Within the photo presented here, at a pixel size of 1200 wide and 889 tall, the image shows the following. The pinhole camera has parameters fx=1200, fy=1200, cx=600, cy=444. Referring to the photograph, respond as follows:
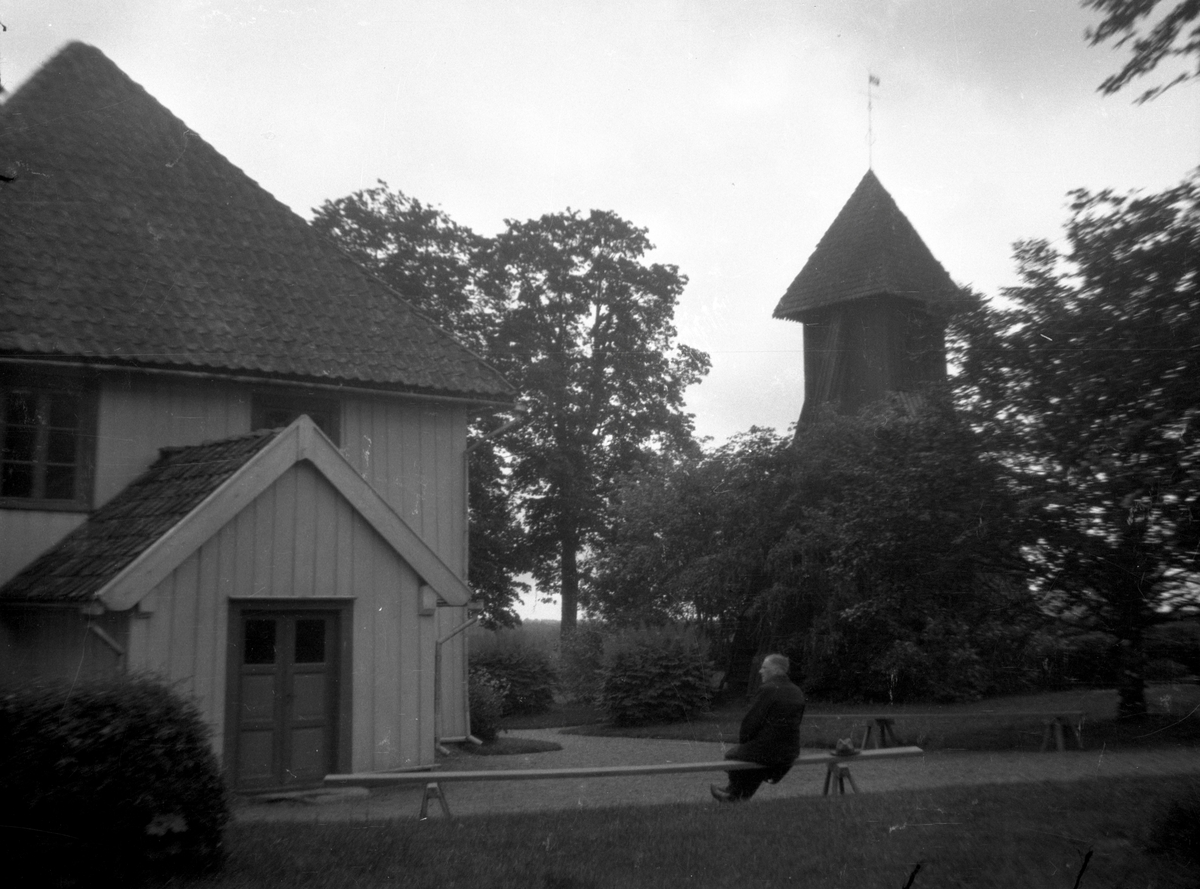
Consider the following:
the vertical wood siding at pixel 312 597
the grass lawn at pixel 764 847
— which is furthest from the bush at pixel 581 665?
the grass lawn at pixel 764 847

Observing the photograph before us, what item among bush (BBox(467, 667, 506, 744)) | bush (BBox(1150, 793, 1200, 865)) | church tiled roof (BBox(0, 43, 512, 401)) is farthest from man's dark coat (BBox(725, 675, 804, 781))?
bush (BBox(467, 667, 506, 744))

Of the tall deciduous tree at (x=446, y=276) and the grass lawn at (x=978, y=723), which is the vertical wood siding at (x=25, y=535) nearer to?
the grass lawn at (x=978, y=723)

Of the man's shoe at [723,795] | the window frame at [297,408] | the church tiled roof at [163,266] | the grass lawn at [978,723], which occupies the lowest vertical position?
the man's shoe at [723,795]

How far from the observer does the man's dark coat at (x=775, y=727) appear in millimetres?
11602

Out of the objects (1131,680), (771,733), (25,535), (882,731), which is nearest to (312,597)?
(25,535)

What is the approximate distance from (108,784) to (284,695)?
7042 mm

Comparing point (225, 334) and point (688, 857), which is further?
point (225, 334)

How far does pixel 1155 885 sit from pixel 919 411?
11948 millimetres

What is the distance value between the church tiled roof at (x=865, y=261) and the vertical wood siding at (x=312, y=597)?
21.1 metres

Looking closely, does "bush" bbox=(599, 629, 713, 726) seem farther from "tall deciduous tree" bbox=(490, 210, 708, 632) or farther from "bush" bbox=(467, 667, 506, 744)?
"tall deciduous tree" bbox=(490, 210, 708, 632)

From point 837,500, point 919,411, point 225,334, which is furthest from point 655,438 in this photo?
point 225,334

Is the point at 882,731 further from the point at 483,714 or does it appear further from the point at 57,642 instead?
the point at 57,642

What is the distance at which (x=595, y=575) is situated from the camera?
112 ft

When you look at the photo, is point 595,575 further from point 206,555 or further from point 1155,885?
point 1155,885
